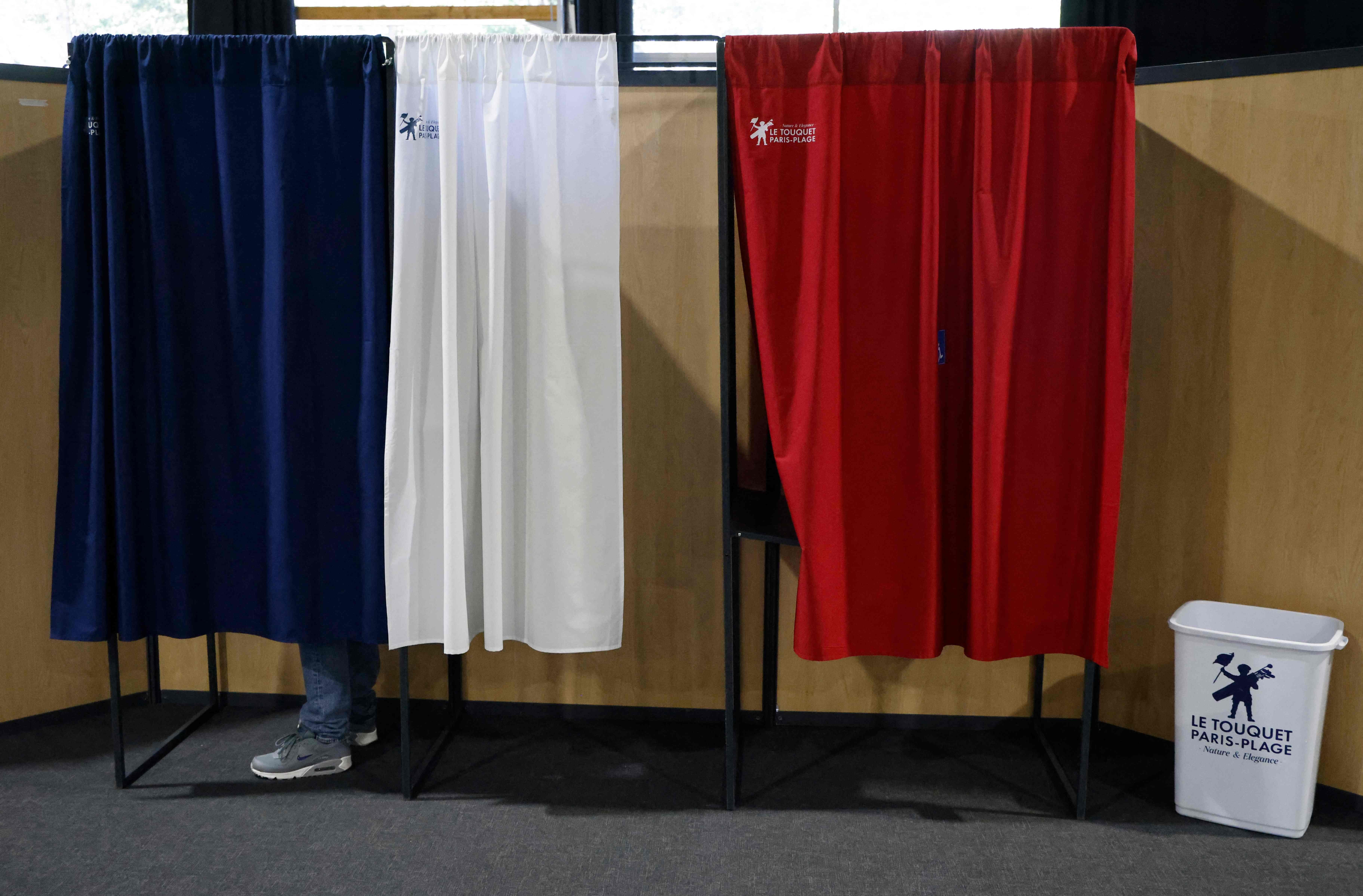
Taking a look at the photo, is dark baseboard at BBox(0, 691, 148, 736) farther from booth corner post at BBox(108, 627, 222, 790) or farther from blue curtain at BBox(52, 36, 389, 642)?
blue curtain at BBox(52, 36, 389, 642)

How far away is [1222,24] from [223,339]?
316 centimetres

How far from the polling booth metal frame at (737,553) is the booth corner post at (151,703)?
1.28m

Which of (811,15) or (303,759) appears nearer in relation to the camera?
(303,759)

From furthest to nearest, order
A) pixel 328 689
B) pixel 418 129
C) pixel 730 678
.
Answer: pixel 328 689 < pixel 730 678 < pixel 418 129

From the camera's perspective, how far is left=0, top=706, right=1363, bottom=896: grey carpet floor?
1.92 m

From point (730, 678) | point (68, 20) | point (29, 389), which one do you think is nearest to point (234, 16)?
→ point (68, 20)

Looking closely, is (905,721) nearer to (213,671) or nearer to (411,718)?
(411,718)

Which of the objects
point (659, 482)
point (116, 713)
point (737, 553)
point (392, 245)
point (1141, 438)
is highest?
point (392, 245)

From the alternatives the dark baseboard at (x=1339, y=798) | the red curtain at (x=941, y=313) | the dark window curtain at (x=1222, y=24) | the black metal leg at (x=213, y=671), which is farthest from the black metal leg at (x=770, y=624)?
the dark window curtain at (x=1222, y=24)

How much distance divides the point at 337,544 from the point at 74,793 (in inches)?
37.5

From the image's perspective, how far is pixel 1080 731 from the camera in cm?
262

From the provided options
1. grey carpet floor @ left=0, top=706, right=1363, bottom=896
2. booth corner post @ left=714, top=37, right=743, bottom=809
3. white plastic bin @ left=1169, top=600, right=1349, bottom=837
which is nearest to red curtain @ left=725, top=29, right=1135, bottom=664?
booth corner post @ left=714, top=37, right=743, bottom=809

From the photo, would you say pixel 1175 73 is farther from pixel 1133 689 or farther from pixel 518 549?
pixel 518 549

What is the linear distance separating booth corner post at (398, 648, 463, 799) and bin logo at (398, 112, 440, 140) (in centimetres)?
116
